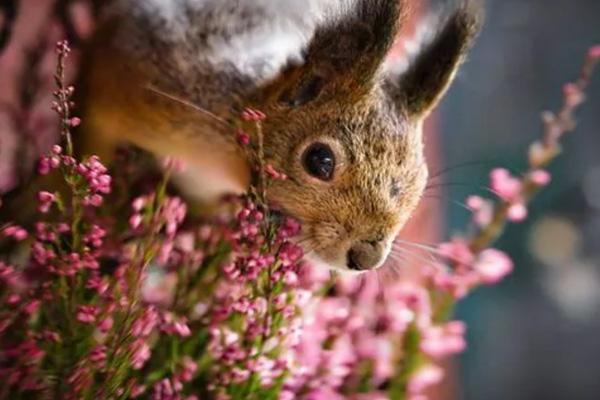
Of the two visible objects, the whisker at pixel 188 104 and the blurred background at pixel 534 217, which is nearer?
the whisker at pixel 188 104

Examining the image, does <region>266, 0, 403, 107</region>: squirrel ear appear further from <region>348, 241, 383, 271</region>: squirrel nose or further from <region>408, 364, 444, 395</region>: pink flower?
<region>408, 364, 444, 395</region>: pink flower

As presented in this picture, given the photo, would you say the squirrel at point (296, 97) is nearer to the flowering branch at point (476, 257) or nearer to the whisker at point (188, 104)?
the whisker at point (188, 104)

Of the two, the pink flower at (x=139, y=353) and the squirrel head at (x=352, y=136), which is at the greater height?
the squirrel head at (x=352, y=136)

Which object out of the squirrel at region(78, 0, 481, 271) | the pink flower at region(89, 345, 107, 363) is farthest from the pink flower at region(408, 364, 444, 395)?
the pink flower at region(89, 345, 107, 363)

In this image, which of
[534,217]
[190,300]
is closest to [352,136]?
[190,300]

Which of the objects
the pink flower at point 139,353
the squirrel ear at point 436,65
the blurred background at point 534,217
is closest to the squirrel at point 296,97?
the squirrel ear at point 436,65
